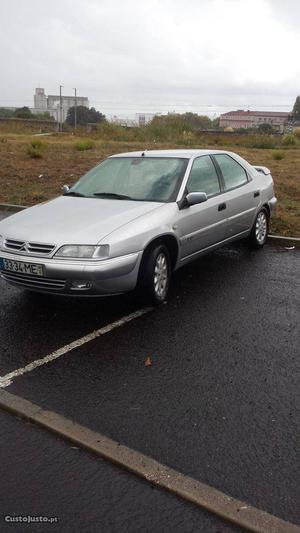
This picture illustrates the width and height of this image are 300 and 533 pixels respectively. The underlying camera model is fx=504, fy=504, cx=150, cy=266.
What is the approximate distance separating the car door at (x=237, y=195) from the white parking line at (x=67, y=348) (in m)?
1.90

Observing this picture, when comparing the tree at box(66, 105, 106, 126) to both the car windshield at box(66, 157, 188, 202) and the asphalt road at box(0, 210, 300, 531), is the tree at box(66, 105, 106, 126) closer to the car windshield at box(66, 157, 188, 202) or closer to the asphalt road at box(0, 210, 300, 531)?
the car windshield at box(66, 157, 188, 202)

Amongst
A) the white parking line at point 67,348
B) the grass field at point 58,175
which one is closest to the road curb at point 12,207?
the grass field at point 58,175

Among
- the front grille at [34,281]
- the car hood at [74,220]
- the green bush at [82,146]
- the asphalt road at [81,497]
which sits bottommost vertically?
the asphalt road at [81,497]

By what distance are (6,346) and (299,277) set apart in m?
3.52

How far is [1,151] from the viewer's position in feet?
63.2

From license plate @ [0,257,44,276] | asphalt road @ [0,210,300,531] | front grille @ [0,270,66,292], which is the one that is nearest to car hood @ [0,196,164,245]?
license plate @ [0,257,44,276]

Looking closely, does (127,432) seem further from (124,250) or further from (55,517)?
(124,250)

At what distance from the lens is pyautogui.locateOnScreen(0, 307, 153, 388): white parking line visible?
3.63 m

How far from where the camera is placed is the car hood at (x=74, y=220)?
176 inches

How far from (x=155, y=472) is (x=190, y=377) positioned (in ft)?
3.58

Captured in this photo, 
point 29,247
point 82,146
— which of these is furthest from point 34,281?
point 82,146

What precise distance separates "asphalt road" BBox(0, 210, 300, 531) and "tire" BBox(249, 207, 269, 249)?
4.44ft

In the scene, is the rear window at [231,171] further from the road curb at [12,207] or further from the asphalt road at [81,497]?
the road curb at [12,207]

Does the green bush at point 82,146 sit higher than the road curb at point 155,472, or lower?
higher
